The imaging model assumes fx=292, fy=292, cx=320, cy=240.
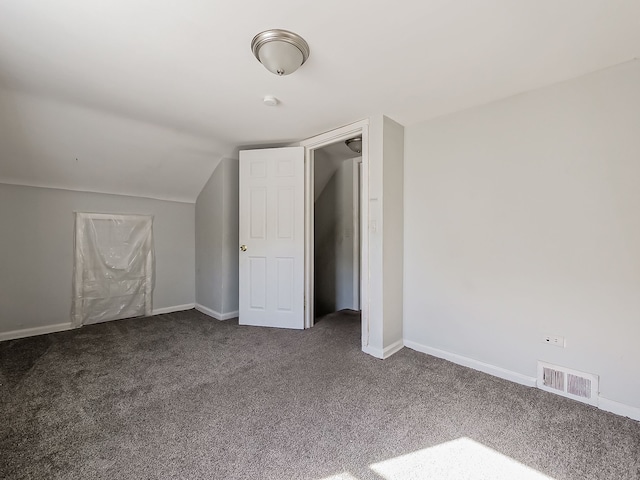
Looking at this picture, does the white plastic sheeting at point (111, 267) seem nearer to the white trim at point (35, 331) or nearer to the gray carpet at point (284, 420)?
the white trim at point (35, 331)

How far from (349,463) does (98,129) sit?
339 centimetres

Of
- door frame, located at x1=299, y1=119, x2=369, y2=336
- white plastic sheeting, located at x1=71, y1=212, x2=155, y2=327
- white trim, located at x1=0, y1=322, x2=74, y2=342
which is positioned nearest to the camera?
door frame, located at x1=299, y1=119, x2=369, y2=336

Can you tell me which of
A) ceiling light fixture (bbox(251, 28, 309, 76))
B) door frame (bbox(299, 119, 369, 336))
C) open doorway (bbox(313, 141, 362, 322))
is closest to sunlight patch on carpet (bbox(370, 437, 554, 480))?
door frame (bbox(299, 119, 369, 336))

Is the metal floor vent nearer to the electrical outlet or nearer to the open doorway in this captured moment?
the electrical outlet

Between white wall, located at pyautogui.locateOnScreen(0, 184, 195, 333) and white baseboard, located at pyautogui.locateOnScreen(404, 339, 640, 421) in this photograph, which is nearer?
white baseboard, located at pyautogui.locateOnScreen(404, 339, 640, 421)

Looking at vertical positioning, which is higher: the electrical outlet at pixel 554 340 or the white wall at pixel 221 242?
the white wall at pixel 221 242

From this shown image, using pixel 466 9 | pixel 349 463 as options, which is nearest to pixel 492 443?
pixel 349 463

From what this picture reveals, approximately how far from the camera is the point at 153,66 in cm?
189

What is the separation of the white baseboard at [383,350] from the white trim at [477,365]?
0.42ft

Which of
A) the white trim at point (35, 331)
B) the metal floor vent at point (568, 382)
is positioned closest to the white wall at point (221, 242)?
the white trim at point (35, 331)

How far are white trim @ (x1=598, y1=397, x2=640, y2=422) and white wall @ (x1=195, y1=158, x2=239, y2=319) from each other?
3491 millimetres

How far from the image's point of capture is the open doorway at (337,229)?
4125 millimetres

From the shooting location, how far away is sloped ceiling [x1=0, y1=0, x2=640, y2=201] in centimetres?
144

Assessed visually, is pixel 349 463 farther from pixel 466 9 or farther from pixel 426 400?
pixel 466 9
